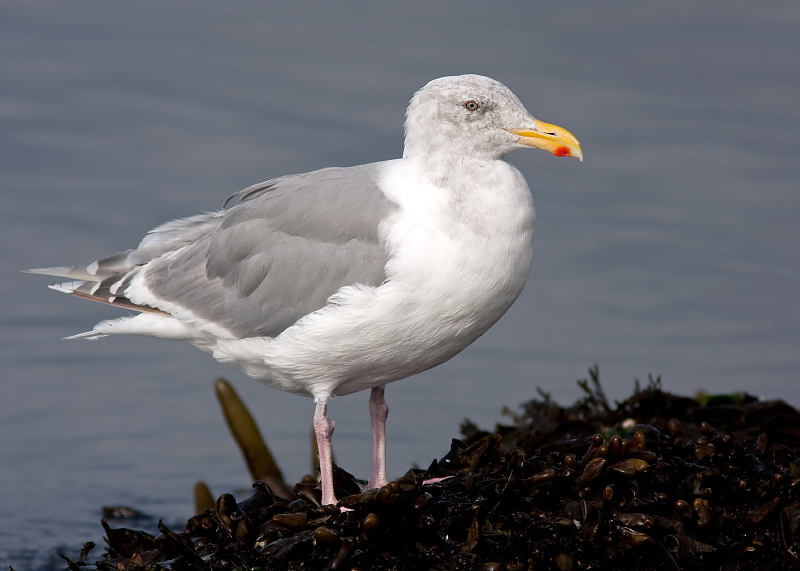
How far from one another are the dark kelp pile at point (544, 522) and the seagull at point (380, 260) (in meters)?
0.68

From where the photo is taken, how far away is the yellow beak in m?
5.26

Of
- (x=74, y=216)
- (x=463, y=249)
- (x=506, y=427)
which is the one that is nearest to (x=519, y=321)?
(x=506, y=427)

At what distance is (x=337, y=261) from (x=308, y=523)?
1381 mm

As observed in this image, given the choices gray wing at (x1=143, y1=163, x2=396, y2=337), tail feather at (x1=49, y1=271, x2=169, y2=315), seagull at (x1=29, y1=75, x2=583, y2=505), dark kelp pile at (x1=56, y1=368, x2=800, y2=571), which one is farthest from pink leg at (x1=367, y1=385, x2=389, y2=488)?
tail feather at (x1=49, y1=271, x2=169, y2=315)

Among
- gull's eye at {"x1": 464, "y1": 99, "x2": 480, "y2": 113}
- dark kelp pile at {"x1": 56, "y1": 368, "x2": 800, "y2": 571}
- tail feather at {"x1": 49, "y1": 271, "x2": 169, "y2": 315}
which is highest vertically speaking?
gull's eye at {"x1": 464, "y1": 99, "x2": 480, "y2": 113}

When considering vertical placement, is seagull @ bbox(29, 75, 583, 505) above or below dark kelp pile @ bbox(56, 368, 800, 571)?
above

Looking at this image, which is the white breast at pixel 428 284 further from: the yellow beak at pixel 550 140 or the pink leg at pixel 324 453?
the pink leg at pixel 324 453

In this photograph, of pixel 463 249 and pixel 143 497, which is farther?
pixel 143 497

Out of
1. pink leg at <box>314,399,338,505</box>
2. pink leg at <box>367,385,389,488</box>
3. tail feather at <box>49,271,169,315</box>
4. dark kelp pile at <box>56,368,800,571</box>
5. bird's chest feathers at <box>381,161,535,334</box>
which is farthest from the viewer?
tail feather at <box>49,271,169,315</box>

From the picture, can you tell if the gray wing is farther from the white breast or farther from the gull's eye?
the gull's eye

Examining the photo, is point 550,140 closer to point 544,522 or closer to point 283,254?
point 283,254

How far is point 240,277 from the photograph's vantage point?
5777 mm

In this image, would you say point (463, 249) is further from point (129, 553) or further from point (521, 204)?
point (129, 553)

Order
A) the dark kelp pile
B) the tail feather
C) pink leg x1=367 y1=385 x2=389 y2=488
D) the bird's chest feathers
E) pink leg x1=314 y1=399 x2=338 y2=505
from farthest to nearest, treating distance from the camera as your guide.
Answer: the tail feather
pink leg x1=367 y1=385 x2=389 y2=488
pink leg x1=314 y1=399 x2=338 y2=505
the bird's chest feathers
the dark kelp pile
